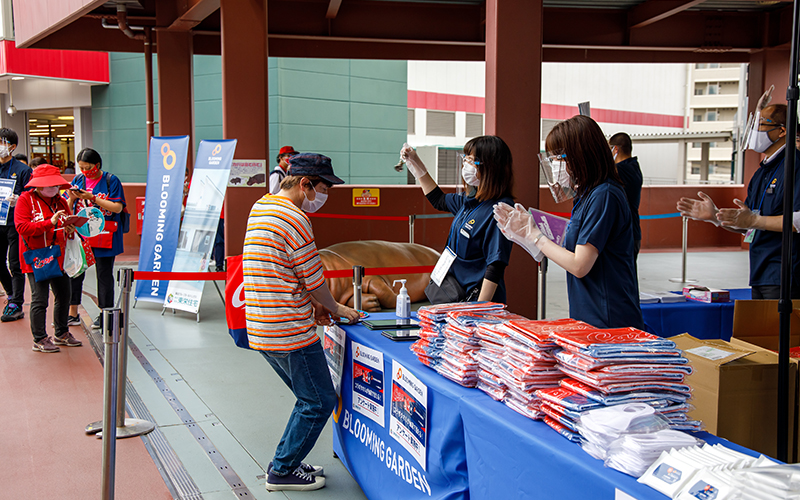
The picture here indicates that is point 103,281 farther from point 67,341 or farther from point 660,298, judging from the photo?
point 660,298

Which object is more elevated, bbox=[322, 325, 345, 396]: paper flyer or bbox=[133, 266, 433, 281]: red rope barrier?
bbox=[133, 266, 433, 281]: red rope barrier

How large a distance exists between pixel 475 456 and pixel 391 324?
1.36m

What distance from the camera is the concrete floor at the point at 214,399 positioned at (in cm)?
378

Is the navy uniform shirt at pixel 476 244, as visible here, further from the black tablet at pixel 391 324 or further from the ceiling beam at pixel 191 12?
the ceiling beam at pixel 191 12

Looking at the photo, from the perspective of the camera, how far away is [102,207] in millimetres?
6836

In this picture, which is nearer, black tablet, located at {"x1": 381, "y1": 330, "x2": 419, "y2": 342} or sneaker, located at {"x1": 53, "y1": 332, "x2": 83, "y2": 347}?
black tablet, located at {"x1": 381, "y1": 330, "x2": 419, "y2": 342}

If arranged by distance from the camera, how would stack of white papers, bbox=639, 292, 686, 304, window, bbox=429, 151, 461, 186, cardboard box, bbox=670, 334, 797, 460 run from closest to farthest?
cardboard box, bbox=670, 334, 797, 460, stack of white papers, bbox=639, 292, 686, 304, window, bbox=429, 151, 461, 186

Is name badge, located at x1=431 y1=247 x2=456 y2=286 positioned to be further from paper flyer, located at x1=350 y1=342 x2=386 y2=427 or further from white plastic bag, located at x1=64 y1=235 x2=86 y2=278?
white plastic bag, located at x1=64 y1=235 x2=86 y2=278

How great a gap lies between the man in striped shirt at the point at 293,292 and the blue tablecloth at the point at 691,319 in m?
2.81

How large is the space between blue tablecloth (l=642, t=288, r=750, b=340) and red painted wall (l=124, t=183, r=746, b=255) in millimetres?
8430

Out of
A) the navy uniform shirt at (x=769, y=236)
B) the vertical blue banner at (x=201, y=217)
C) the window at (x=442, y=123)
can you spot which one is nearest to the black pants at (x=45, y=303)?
the vertical blue banner at (x=201, y=217)

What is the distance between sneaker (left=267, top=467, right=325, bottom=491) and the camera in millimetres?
3514

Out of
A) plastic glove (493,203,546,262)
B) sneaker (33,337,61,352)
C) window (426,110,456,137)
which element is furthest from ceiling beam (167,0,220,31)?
window (426,110,456,137)

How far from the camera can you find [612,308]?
2686mm
